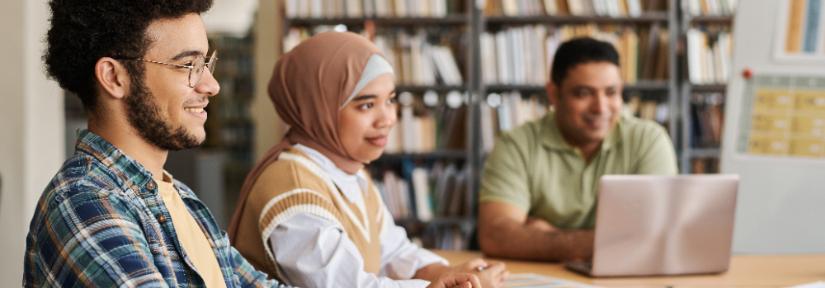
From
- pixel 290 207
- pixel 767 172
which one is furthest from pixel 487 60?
pixel 290 207

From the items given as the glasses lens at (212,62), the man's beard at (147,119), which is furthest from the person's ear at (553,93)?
the man's beard at (147,119)

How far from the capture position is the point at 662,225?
1.95 meters

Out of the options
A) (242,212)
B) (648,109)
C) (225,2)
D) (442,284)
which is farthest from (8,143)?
(225,2)

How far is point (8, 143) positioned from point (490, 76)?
2.17 metres

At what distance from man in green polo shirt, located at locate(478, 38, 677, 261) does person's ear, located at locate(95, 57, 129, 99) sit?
136cm

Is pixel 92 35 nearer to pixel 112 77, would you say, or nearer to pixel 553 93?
pixel 112 77

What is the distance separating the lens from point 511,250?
7.29ft

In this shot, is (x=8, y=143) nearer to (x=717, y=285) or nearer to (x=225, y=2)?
(x=717, y=285)

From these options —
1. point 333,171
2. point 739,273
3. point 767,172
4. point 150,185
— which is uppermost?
point 150,185

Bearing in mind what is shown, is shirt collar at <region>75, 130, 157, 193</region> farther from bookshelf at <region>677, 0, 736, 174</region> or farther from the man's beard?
bookshelf at <region>677, 0, 736, 174</region>

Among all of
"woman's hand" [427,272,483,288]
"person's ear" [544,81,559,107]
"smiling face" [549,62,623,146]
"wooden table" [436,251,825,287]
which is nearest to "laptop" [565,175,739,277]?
"wooden table" [436,251,825,287]

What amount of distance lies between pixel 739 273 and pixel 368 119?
942 mm

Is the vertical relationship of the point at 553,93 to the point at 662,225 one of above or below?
above

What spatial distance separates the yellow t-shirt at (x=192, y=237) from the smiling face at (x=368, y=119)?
0.51m
